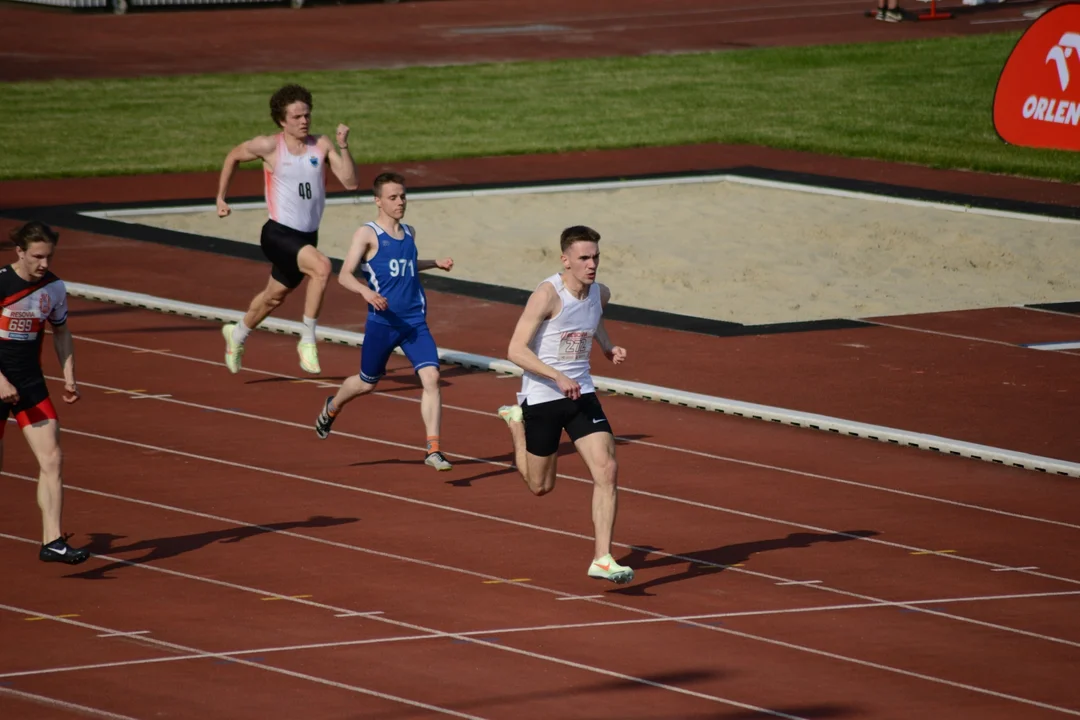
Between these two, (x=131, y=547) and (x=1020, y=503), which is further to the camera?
(x=1020, y=503)

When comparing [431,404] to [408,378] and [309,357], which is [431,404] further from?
[408,378]

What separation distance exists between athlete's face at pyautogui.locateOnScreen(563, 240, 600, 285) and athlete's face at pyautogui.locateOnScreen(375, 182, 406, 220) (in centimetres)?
267

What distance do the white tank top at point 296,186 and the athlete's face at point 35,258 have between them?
4483 mm

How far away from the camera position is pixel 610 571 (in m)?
10.1

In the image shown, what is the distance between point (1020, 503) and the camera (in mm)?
12375

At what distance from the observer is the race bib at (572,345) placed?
34.2 ft

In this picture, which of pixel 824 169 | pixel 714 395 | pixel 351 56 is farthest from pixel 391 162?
pixel 714 395

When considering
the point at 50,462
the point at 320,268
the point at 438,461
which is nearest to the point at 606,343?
the point at 438,461

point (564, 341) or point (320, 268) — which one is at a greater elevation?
point (320, 268)

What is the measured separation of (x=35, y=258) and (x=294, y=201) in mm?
4623

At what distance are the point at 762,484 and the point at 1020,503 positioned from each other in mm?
1716

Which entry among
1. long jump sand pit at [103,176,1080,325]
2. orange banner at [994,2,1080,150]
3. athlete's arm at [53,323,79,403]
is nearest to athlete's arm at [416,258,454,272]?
athlete's arm at [53,323,79,403]

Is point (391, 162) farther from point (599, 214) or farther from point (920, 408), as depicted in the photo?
point (920, 408)

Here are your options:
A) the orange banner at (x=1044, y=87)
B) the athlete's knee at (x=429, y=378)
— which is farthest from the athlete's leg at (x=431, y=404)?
the orange banner at (x=1044, y=87)
